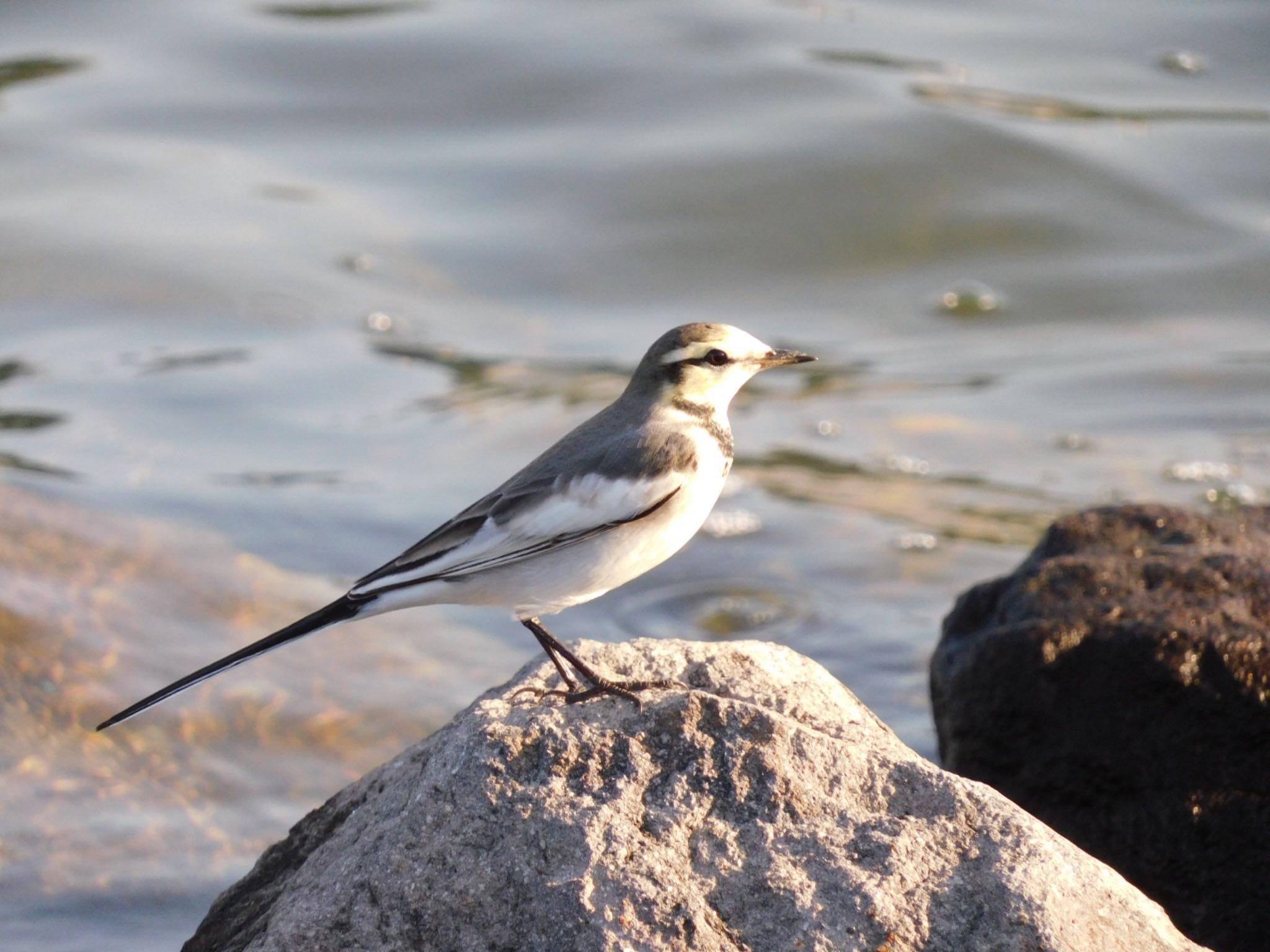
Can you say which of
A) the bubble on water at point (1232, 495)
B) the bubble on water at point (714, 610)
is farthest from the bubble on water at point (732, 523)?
the bubble on water at point (1232, 495)

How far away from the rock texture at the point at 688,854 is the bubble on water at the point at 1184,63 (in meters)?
15.4

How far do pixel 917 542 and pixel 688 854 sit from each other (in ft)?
23.3

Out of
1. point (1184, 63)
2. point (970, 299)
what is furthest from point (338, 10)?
point (1184, 63)

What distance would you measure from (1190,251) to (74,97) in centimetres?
1228

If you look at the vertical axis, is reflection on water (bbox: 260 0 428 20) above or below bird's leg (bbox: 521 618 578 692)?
above

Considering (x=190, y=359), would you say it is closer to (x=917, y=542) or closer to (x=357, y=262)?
(x=357, y=262)

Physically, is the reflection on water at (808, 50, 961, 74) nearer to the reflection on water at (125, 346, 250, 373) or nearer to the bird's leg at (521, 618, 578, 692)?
the reflection on water at (125, 346, 250, 373)

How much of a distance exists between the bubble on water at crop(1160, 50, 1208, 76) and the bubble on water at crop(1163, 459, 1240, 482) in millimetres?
7870

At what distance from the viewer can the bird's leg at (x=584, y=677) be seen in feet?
16.4

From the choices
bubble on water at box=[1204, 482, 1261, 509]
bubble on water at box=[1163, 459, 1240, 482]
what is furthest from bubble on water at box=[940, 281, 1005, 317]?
bubble on water at box=[1204, 482, 1261, 509]

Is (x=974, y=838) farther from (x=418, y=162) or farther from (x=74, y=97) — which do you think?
(x=74, y=97)

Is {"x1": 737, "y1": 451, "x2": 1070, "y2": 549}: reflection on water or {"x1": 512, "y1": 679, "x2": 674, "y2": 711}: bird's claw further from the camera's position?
{"x1": 737, "y1": 451, "x2": 1070, "y2": 549}: reflection on water

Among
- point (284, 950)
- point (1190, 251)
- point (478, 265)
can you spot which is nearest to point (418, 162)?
point (478, 265)

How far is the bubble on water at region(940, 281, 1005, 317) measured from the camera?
15.2 meters
